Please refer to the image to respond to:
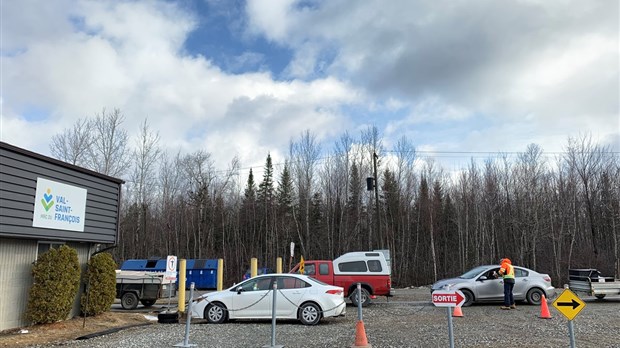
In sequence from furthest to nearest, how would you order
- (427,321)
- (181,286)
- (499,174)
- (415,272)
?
(499,174)
(415,272)
(181,286)
(427,321)

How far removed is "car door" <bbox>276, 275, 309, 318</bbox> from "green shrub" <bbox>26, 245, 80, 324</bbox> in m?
6.02

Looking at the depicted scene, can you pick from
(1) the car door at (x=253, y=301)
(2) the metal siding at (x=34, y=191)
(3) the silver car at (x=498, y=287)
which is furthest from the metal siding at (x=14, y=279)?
(3) the silver car at (x=498, y=287)

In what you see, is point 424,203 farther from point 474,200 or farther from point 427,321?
point 427,321

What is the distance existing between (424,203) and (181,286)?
36.8 m

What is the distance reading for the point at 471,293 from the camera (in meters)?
17.3

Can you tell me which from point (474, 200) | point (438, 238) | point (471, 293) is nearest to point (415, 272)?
point (438, 238)

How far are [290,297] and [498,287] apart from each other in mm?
8846

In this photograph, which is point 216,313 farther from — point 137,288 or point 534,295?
point 534,295

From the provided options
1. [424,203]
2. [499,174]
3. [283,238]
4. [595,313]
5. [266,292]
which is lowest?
[595,313]

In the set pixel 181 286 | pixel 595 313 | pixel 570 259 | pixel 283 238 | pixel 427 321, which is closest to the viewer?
pixel 427 321

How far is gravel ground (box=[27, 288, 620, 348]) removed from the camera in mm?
9930

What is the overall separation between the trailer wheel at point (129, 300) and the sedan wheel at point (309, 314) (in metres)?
9.33

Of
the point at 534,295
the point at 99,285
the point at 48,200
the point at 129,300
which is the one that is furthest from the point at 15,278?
the point at 534,295

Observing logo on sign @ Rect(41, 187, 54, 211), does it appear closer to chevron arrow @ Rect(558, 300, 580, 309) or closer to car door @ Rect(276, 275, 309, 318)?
car door @ Rect(276, 275, 309, 318)
